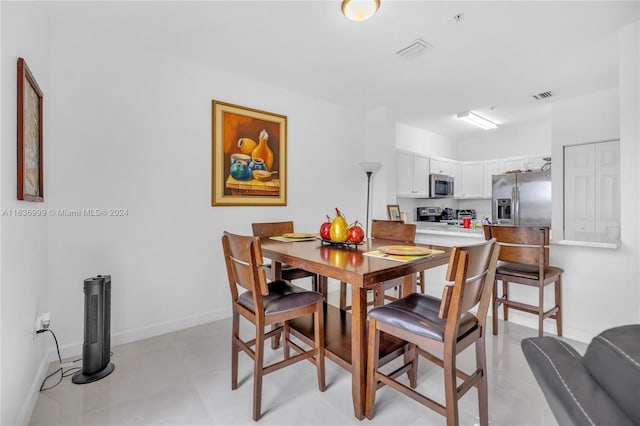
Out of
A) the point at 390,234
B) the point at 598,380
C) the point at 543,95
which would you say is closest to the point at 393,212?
the point at 390,234

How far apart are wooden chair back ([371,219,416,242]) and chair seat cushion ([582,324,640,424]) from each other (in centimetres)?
155

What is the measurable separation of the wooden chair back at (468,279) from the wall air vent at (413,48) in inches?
74.6

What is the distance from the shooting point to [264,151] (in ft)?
10.5

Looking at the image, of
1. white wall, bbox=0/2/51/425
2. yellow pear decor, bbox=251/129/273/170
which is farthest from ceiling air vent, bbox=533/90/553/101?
white wall, bbox=0/2/51/425

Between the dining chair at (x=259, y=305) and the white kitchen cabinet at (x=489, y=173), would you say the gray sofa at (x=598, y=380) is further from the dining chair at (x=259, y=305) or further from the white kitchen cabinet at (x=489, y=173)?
the white kitchen cabinet at (x=489, y=173)

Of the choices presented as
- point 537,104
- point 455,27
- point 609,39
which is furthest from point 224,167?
point 537,104

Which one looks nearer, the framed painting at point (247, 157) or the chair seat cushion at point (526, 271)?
the chair seat cushion at point (526, 271)

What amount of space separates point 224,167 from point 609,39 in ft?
11.5

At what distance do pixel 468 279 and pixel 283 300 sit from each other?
93 centimetres

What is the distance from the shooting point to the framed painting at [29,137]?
1.49 meters

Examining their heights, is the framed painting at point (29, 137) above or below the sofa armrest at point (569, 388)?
above

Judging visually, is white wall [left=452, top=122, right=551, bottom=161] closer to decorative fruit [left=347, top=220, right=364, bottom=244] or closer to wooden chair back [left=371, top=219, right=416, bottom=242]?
wooden chair back [left=371, top=219, right=416, bottom=242]

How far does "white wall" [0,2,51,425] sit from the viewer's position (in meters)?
1.31

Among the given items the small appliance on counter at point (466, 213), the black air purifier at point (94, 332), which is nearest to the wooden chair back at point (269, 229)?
the black air purifier at point (94, 332)
